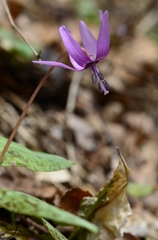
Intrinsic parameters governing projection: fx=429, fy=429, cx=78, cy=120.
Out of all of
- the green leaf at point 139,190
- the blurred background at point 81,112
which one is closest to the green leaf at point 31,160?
the blurred background at point 81,112

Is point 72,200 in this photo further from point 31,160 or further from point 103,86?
point 103,86

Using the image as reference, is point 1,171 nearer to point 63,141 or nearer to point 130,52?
point 63,141

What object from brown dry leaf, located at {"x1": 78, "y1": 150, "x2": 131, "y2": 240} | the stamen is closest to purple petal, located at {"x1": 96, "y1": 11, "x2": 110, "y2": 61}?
the stamen

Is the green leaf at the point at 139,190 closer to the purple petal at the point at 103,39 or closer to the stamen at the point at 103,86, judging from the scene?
the stamen at the point at 103,86

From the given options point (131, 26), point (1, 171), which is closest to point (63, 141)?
point (1, 171)

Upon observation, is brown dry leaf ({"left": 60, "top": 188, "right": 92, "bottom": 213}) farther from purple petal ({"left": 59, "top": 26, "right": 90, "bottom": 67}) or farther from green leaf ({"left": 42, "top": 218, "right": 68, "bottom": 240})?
purple petal ({"left": 59, "top": 26, "right": 90, "bottom": 67})

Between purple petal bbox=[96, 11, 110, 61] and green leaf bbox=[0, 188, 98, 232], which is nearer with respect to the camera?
green leaf bbox=[0, 188, 98, 232]
